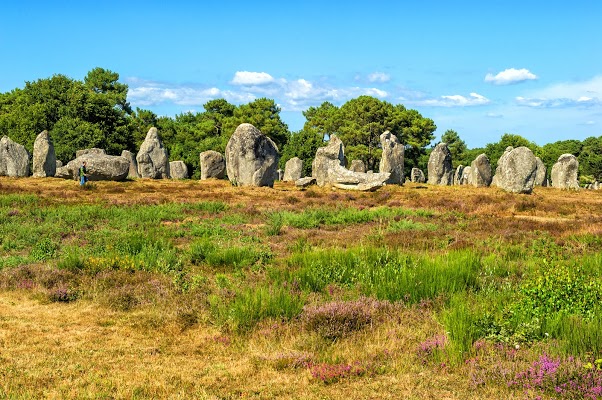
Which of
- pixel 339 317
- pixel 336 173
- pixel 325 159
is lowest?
pixel 339 317

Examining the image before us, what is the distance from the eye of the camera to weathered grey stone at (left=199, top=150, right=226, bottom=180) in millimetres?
50031

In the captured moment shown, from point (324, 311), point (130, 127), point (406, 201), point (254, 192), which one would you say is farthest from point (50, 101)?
point (324, 311)

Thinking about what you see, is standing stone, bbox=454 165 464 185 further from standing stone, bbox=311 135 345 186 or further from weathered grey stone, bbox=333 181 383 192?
weathered grey stone, bbox=333 181 383 192

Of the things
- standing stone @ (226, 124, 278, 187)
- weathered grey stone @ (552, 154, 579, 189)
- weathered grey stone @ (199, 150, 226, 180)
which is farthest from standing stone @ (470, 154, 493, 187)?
weathered grey stone @ (199, 150, 226, 180)

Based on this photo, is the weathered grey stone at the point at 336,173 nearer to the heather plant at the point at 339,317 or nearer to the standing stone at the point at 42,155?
the standing stone at the point at 42,155

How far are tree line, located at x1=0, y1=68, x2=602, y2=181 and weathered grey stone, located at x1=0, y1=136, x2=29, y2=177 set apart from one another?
49.4 ft

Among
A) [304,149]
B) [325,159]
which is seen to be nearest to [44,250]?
[325,159]

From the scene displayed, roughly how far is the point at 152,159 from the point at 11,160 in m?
12.3

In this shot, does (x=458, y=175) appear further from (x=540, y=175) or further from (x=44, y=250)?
(x=44, y=250)

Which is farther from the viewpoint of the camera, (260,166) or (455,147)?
(455,147)

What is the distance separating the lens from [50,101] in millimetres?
68750

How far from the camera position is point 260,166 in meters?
37.4

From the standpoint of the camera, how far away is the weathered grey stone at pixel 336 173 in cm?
3803

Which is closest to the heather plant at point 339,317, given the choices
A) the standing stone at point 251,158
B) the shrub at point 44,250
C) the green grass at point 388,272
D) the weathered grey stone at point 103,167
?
the green grass at point 388,272
